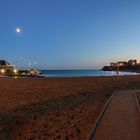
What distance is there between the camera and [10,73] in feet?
296

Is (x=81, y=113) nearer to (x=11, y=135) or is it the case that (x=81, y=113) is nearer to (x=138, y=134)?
(x=11, y=135)

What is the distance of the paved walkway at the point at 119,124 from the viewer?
957cm

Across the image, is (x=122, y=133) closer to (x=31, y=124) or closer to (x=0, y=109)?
(x=31, y=124)

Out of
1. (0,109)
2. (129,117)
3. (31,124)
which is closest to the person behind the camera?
(129,117)

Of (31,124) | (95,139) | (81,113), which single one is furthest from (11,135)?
(95,139)

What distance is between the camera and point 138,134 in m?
9.73

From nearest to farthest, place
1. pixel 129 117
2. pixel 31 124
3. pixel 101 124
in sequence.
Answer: pixel 101 124
pixel 129 117
pixel 31 124

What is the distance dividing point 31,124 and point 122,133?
5.08m

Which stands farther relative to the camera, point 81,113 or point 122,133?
point 81,113

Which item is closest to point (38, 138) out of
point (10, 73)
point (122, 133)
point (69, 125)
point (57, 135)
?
point (57, 135)

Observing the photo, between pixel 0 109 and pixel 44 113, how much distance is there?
359 centimetres

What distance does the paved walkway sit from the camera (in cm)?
957

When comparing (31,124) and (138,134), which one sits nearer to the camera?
(138,134)

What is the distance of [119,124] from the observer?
36.9 ft
